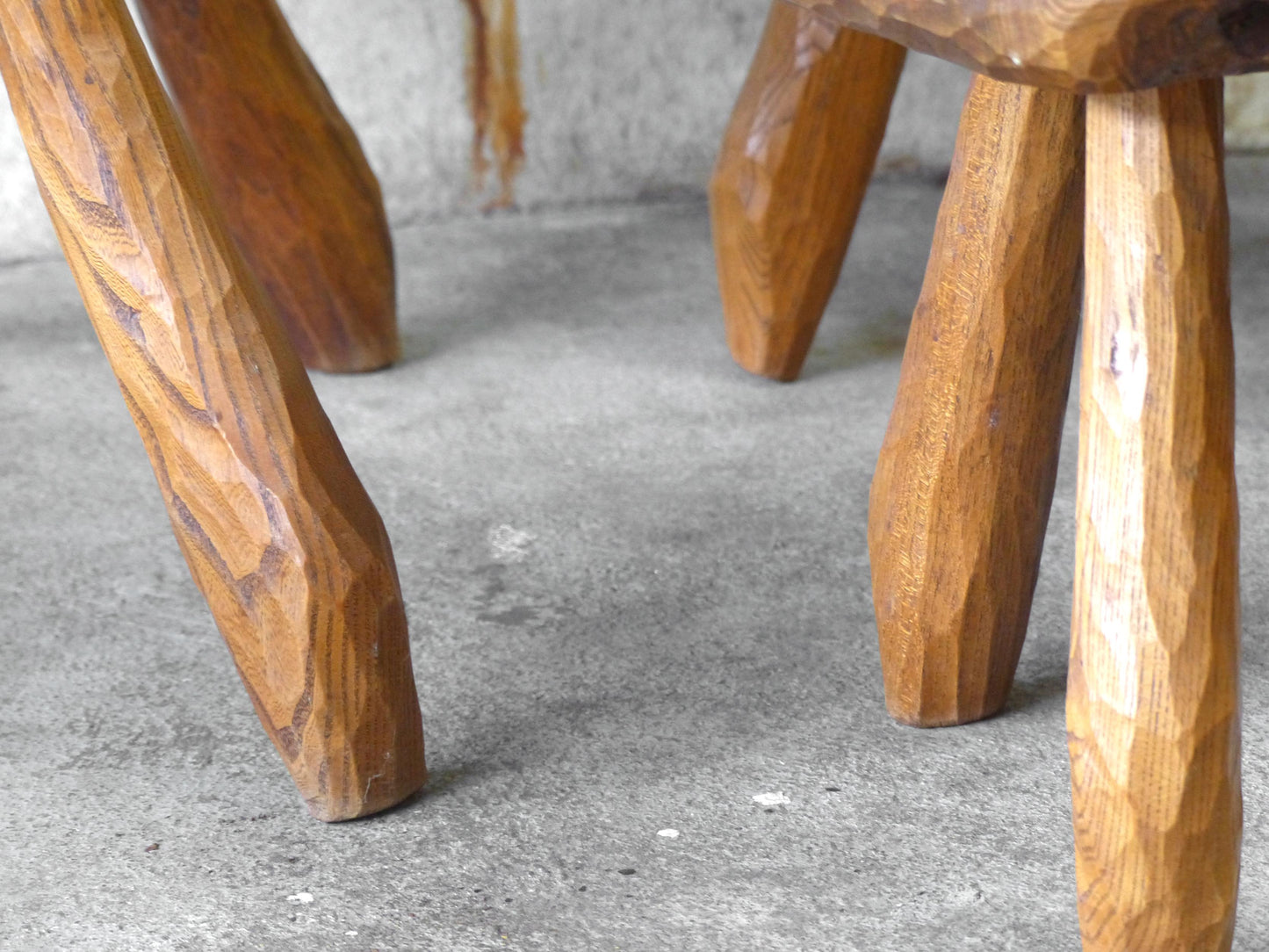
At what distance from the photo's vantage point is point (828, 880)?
80 centimetres

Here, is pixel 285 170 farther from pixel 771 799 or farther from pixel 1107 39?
pixel 1107 39

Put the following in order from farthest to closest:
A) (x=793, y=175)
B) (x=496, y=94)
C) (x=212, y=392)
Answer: (x=496, y=94) < (x=793, y=175) < (x=212, y=392)

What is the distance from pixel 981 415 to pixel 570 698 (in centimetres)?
33

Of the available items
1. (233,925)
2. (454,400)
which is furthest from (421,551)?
(233,925)

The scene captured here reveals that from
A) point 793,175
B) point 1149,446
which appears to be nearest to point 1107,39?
point 1149,446

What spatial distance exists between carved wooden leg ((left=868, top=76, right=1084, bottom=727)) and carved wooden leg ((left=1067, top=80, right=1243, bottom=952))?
0.60 feet

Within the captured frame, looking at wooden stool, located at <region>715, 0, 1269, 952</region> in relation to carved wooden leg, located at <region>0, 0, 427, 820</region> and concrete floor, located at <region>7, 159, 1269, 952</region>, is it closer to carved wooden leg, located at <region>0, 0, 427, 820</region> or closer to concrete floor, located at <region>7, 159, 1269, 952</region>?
concrete floor, located at <region>7, 159, 1269, 952</region>

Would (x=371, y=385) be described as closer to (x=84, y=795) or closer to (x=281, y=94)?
(x=281, y=94)

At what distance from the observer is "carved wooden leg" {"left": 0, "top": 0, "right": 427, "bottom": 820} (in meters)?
0.79

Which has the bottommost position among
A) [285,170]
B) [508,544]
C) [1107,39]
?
[508,544]

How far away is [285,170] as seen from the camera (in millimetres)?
1470

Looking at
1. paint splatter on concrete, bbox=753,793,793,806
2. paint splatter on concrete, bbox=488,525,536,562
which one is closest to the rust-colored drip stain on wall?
paint splatter on concrete, bbox=488,525,536,562

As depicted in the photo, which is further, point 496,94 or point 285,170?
point 496,94

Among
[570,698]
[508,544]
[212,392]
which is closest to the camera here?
[212,392]
